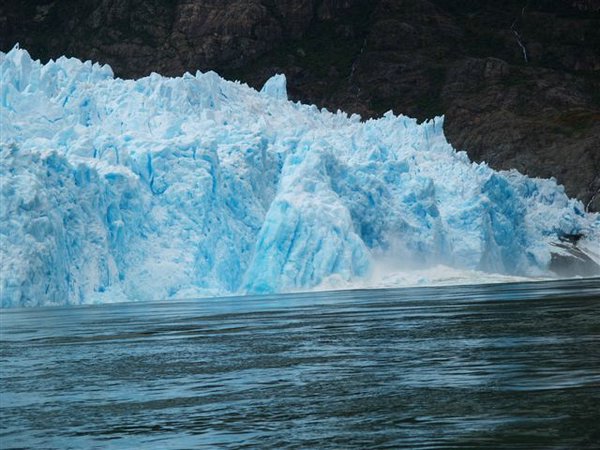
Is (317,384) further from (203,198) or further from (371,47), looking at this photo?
(371,47)

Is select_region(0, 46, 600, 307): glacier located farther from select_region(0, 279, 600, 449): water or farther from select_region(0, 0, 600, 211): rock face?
select_region(0, 0, 600, 211): rock face

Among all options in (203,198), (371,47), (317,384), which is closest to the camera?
(317,384)

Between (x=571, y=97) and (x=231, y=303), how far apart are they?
104 meters

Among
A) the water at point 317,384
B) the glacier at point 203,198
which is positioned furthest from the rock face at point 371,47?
the water at point 317,384

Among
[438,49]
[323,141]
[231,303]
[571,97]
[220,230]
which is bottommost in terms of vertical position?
[231,303]

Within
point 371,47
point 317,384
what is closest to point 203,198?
point 317,384

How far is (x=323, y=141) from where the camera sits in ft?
177

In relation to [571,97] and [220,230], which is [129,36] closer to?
[571,97]

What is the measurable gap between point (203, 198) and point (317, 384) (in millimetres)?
33918

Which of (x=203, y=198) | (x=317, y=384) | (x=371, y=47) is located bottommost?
(x=317, y=384)

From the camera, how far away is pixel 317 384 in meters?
15.0

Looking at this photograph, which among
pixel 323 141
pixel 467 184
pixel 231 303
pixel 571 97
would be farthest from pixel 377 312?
pixel 571 97

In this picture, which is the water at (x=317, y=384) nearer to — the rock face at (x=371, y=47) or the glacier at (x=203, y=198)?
the glacier at (x=203, y=198)

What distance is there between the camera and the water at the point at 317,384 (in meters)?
11.1
